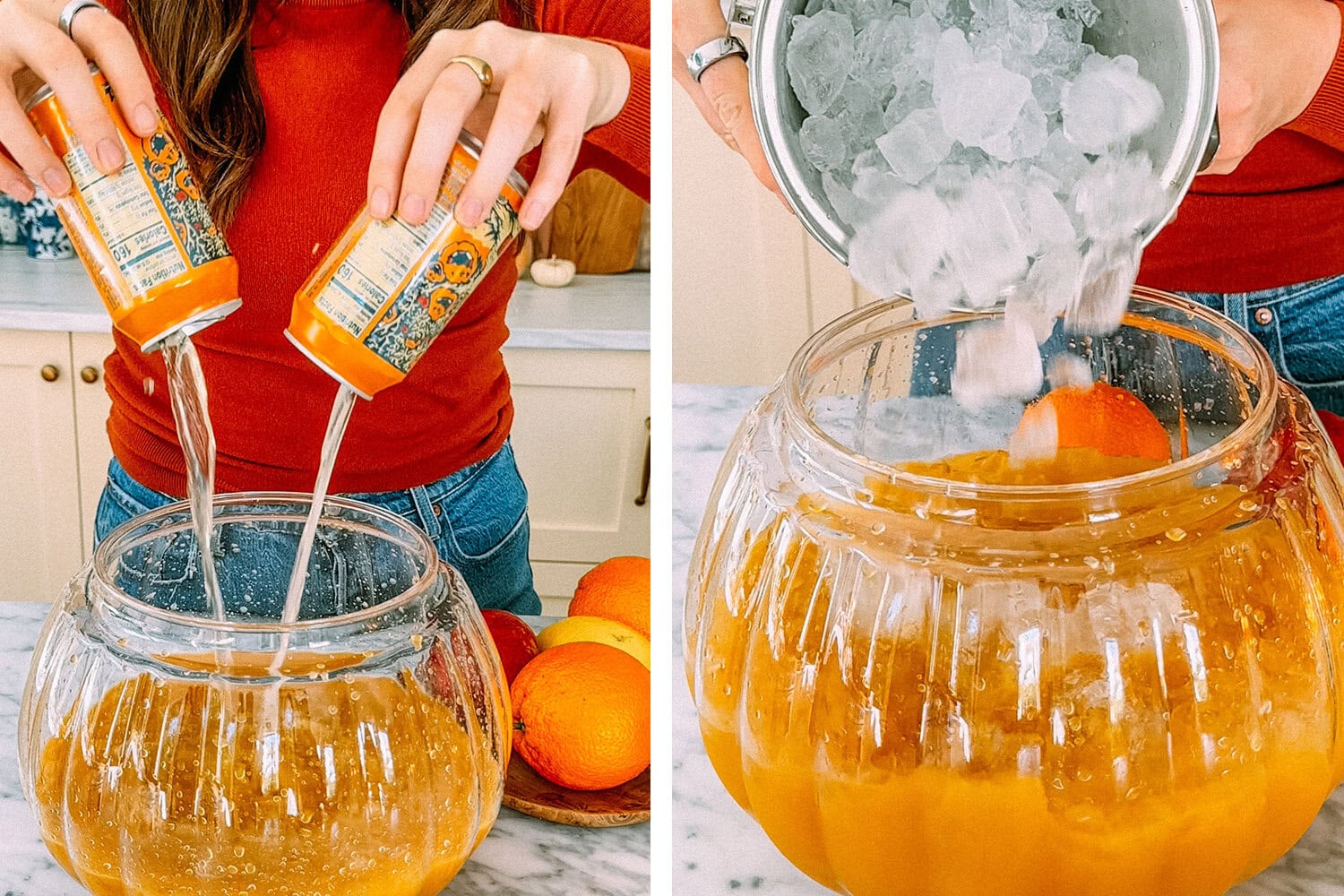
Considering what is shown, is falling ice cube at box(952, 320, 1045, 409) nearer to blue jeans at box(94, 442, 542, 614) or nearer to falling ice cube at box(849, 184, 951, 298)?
falling ice cube at box(849, 184, 951, 298)

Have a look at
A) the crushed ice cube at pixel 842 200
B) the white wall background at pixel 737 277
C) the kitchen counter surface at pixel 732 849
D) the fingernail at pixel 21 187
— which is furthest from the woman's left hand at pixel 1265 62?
the white wall background at pixel 737 277

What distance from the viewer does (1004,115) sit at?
494 millimetres

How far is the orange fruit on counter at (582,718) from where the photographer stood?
0.54 meters

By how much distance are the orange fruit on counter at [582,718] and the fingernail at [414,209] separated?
205mm

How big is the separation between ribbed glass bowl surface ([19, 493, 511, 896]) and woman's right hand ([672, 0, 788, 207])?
0.31 metres

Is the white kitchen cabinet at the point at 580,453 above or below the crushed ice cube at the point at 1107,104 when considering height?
below

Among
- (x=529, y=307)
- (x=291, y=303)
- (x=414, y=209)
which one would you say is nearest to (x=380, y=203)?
(x=414, y=209)

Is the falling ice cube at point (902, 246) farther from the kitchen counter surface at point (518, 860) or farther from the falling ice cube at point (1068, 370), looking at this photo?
the kitchen counter surface at point (518, 860)

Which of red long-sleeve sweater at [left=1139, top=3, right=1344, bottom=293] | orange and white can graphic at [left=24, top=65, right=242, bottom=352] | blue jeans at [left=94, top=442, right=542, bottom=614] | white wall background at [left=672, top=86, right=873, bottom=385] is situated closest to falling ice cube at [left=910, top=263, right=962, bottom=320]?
orange and white can graphic at [left=24, top=65, right=242, bottom=352]

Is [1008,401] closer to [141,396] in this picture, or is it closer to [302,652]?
[302,652]

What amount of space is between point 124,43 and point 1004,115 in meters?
0.35

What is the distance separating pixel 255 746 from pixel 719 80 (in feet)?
1.35

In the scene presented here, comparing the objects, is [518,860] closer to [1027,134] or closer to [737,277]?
[1027,134]

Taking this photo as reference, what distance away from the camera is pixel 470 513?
38.2 inches
